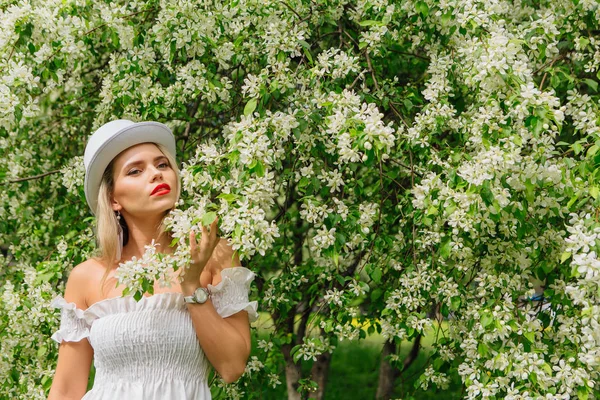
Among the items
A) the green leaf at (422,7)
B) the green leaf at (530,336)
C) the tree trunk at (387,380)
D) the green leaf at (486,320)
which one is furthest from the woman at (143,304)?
the tree trunk at (387,380)

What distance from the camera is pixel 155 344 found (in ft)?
9.03

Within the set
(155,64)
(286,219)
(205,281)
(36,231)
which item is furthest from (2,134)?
(205,281)

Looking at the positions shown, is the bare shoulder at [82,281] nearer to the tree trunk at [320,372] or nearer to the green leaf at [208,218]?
the green leaf at [208,218]

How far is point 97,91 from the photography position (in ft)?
15.3

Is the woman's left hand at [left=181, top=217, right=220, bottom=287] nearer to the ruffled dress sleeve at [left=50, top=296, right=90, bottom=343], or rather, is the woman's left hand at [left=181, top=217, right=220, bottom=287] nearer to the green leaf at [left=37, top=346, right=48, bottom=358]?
the ruffled dress sleeve at [left=50, top=296, right=90, bottom=343]

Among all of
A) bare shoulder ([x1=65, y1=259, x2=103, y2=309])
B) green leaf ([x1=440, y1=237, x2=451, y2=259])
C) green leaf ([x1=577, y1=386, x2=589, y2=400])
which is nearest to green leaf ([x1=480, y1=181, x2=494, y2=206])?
green leaf ([x1=440, y1=237, x2=451, y2=259])

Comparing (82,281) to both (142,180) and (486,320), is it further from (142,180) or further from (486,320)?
(486,320)

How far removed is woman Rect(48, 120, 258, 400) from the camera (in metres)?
2.74

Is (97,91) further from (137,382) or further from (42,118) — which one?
(137,382)

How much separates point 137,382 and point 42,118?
265 cm

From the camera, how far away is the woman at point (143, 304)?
274 cm

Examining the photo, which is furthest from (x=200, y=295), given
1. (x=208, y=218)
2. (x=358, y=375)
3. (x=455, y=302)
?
(x=358, y=375)

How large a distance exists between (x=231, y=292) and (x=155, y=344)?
0.31m

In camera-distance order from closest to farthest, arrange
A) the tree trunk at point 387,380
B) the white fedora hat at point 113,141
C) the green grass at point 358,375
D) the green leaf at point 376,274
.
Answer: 1. the white fedora hat at point 113,141
2. the green leaf at point 376,274
3. the tree trunk at point 387,380
4. the green grass at point 358,375
